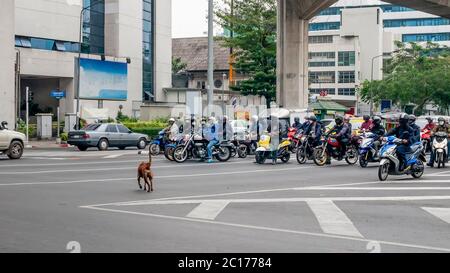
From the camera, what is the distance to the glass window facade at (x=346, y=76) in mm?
102562

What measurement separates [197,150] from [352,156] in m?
5.81

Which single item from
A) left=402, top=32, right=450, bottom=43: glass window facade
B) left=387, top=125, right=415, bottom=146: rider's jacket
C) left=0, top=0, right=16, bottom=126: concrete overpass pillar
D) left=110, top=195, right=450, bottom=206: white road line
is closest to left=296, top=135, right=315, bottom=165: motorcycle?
left=387, top=125, right=415, bottom=146: rider's jacket

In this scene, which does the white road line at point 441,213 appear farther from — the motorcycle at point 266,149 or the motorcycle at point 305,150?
the motorcycle at point 305,150

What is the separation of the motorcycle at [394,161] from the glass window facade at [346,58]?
85936 millimetres

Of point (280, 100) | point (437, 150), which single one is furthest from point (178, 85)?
point (437, 150)

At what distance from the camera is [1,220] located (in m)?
10.2

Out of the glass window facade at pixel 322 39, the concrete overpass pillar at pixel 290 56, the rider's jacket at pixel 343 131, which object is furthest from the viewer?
the glass window facade at pixel 322 39

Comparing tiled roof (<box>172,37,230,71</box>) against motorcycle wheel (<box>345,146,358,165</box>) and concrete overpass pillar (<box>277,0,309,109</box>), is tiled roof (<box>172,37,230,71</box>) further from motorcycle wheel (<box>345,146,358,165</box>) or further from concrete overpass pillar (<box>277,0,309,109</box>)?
motorcycle wheel (<box>345,146,358,165</box>)

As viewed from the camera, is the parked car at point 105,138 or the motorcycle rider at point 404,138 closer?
the motorcycle rider at point 404,138

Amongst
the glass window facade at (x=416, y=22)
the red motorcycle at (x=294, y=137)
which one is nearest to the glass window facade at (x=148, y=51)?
the red motorcycle at (x=294, y=137)

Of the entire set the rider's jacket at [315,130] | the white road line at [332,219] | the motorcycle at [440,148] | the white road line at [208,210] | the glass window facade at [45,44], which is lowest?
the white road line at [208,210]

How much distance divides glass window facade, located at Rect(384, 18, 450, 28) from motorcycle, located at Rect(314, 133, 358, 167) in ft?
360

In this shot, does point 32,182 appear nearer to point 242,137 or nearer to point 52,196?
point 52,196

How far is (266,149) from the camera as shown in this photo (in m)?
24.0
